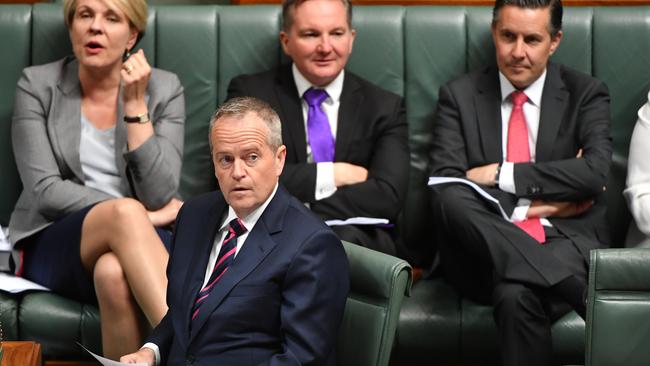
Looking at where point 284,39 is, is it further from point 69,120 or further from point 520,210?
point 520,210

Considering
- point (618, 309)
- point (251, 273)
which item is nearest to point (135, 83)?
point (251, 273)

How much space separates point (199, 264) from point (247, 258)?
0.16 metres

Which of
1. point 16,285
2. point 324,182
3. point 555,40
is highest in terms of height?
point 555,40

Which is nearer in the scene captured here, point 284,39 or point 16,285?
point 16,285

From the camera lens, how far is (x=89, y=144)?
4105 millimetres

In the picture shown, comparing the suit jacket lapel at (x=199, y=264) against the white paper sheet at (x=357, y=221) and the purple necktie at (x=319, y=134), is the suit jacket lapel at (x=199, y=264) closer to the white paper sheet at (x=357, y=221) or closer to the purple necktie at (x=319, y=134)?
the white paper sheet at (x=357, y=221)

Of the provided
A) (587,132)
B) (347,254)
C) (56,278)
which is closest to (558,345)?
(587,132)

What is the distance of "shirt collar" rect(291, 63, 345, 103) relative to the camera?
13.8ft

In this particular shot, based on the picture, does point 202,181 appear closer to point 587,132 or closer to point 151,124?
point 151,124

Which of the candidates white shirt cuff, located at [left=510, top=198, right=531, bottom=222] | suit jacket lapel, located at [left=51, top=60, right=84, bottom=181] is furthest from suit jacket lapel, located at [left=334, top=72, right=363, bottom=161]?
suit jacket lapel, located at [left=51, top=60, right=84, bottom=181]

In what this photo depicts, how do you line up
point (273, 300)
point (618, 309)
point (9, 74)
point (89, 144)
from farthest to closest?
point (9, 74), point (89, 144), point (618, 309), point (273, 300)

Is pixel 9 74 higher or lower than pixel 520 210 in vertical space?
higher

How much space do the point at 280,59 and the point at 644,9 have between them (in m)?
1.33

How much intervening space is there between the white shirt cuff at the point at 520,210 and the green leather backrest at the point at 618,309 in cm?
98
